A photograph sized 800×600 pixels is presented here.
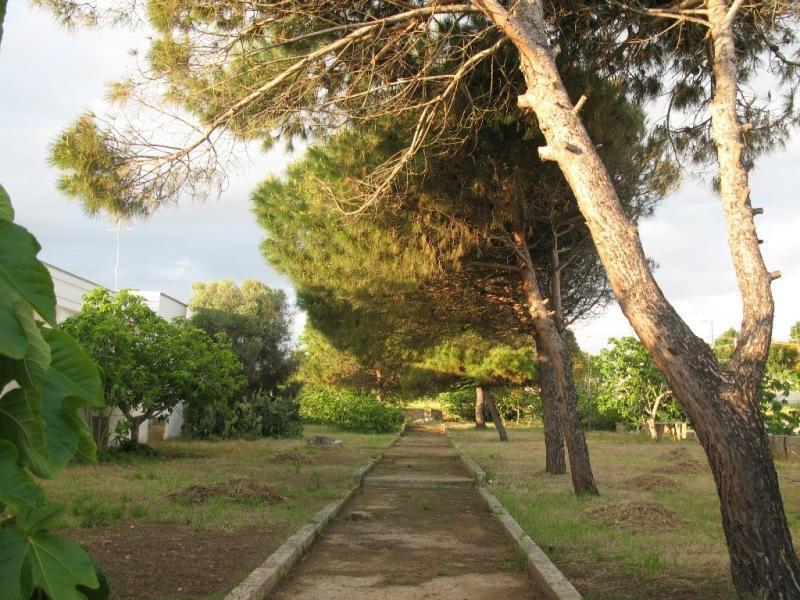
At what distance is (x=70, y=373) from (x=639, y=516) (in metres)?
7.48

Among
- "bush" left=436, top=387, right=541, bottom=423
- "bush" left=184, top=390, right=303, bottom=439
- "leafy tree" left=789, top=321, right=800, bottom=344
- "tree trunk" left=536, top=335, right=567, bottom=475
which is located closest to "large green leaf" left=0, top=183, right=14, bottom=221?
"tree trunk" left=536, top=335, right=567, bottom=475

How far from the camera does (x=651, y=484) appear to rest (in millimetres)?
11398

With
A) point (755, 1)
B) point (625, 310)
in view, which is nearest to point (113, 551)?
point (625, 310)

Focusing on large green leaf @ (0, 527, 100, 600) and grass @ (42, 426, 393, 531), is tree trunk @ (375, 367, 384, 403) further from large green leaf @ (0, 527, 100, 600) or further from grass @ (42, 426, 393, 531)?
large green leaf @ (0, 527, 100, 600)

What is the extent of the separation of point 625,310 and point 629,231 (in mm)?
589

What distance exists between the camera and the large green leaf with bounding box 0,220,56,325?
3.75ft

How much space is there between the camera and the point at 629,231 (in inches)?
214

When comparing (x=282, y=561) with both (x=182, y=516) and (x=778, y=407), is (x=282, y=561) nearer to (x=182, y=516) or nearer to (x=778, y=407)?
(x=182, y=516)

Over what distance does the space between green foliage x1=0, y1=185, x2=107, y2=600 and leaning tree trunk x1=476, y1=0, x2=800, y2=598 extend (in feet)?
13.9

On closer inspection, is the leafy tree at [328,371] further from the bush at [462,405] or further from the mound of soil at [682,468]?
the mound of soil at [682,468]

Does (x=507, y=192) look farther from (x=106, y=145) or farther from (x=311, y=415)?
(x=311, y=415)

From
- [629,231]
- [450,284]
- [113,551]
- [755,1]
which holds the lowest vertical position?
[113,551]

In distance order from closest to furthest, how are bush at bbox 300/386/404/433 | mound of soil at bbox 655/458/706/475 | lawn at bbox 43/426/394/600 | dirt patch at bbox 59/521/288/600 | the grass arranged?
1. dirt patch at bbox 59/521/288/600
2. lawn at bbox 43/426/394/600
3. the grass
4. mound of soil at bbox 655/458/706/475
5. bush at bbox 300/386/404/433

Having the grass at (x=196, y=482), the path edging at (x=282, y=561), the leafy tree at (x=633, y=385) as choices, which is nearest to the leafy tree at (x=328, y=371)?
the leafy tree at (x=633, y=385)
